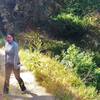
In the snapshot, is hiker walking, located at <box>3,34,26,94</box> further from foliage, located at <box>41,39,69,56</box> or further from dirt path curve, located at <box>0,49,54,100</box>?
foliage, located at <box>41,39,69,56</box>

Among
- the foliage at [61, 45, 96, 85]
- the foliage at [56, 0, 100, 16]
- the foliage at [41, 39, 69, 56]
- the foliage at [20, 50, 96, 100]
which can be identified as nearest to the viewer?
the foliage at [20, 50, 96, 100]

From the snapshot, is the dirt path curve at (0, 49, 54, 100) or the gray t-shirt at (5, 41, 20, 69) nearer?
the gray t-shirt at (5, 41, 20, 69)

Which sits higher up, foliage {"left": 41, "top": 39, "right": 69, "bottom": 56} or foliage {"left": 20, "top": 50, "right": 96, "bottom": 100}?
foliage {"left": 20, "top": 50, "right": 96, "bottom": 100}

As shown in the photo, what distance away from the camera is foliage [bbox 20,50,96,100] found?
1220cm

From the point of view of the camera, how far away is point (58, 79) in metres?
13.0

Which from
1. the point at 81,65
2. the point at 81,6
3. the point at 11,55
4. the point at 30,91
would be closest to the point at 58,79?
the point at 30,91

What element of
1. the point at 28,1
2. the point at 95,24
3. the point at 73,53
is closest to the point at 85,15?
the point at 95,24

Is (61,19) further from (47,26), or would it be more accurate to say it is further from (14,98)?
(14,98)

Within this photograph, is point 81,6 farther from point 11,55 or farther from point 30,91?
point 11,55

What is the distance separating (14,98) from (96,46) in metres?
12.0

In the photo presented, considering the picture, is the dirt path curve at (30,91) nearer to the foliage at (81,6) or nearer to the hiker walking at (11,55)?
the hiker walking at (11,55)

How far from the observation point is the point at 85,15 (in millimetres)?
26125

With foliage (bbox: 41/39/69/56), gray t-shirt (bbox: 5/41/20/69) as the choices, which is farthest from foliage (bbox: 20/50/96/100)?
foliage (bbox: 41/39/69/56)

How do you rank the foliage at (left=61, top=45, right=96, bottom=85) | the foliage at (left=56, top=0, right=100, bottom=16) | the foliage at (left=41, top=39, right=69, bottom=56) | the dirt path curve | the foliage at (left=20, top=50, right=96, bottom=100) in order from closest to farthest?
the dirt path curve
the foliage at (left=20, top=50, right=96, bottom=100)
the foliage at (left=61, top=45, right=96, bottom=85)
the foliage at (left=41, top=39, right=69, bottom=56)
the foliage at (left=56, top=0, right=100, bottom=16)
